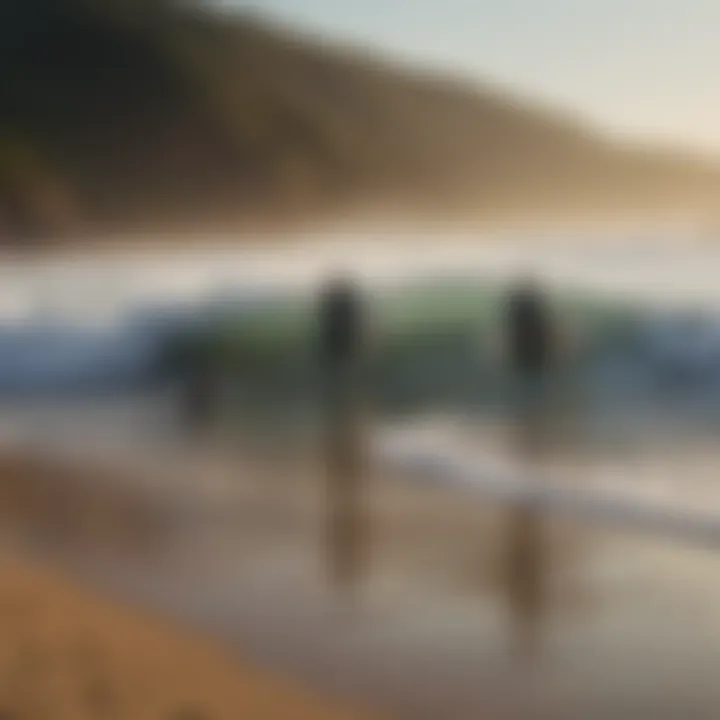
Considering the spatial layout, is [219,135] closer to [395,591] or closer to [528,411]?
[528,411]

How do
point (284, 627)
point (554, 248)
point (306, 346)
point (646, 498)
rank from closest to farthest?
point (284, 627) < point (646, 498) < point (554, 248) < point (306, 346)

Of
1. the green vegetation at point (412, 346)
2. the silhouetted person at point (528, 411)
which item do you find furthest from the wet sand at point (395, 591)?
the green vegetation at point (412, 346)

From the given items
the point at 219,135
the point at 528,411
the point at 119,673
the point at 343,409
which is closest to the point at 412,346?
the point at 343,409

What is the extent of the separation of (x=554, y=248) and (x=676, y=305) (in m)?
0.31

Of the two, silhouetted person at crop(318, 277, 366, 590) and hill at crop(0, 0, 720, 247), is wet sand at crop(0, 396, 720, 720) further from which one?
hill at crop(0, 0, 720, 247)

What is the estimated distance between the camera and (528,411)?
8.03 ft

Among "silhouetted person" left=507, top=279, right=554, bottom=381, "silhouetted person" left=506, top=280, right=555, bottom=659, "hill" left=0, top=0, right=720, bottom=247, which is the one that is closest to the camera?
"silhouetted person" left=506, top=280, right=555, bottom=659

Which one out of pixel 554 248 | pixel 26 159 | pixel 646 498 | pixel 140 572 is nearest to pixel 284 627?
pixel 140 572

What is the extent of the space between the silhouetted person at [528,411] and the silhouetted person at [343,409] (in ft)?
0.77

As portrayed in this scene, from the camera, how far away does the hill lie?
7.27 feet

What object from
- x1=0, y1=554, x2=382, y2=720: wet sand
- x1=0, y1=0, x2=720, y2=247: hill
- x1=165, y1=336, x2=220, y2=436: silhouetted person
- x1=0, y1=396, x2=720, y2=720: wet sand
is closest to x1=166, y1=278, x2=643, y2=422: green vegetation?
x1=165, y1=336, x2=220, y2=436: silhouetted person

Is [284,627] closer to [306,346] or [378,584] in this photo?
[378,584]

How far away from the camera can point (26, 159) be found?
2.55 metres

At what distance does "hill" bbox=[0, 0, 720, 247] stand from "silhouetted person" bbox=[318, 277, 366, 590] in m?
0.22
